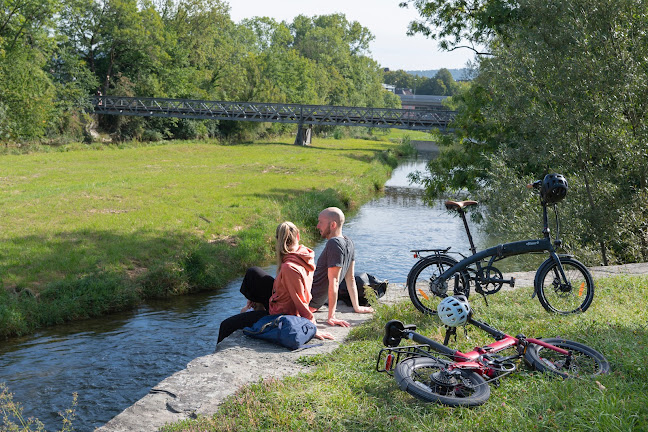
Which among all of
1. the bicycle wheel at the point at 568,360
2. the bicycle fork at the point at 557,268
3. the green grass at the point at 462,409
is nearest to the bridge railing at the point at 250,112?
the bicycle fork at the point at 557,268

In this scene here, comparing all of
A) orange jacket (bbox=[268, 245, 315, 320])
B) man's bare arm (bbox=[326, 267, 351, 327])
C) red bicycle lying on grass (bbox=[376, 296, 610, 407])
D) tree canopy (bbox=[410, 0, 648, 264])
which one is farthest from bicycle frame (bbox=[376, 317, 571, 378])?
tree canopy (bbox=[410, 0, 648, 264])

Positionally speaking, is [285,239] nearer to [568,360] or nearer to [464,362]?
[464,362]

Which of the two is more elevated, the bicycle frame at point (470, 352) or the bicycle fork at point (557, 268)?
the bicycle fork at point (557, 268)

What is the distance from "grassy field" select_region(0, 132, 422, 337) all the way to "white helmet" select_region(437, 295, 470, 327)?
830 cm

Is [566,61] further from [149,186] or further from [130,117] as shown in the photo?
[130,117]

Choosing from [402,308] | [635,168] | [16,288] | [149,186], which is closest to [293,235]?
[402,308]

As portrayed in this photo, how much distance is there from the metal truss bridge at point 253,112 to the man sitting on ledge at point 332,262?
39.8 m

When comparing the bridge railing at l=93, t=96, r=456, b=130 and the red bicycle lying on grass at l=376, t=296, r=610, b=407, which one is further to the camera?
the bridge railing at l=93, t=96, r=456, b=130

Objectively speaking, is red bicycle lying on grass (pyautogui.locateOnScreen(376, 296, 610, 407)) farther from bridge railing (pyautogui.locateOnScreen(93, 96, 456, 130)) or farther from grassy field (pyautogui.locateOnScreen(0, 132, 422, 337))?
bridge railing (pyautogui.locateOnScreen(93, 96, 456, 130))

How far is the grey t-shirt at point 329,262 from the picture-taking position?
6941mm

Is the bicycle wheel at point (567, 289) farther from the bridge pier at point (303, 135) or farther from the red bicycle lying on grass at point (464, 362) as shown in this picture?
the bridge pier at point (303, 135)

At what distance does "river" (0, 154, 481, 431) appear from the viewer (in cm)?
748

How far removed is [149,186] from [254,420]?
20.3 meters

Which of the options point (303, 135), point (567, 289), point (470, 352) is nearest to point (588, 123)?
point (567, 289)
